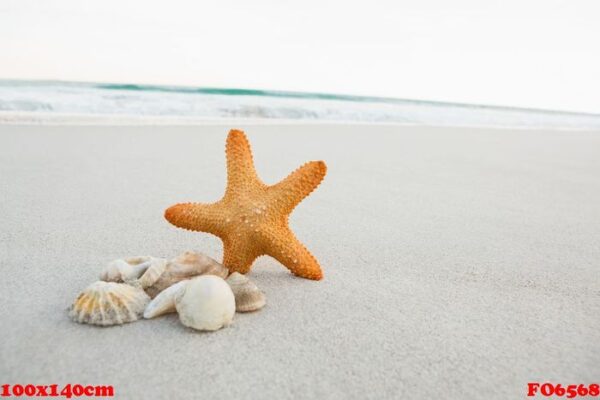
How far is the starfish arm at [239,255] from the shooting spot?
213 cm

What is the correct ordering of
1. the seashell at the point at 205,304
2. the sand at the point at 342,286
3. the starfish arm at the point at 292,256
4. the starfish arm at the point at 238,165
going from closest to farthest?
the sand at the point at 342,286
the seashell at the point at 205,304
the starfish arm at the point at 292,256
the starfish arm at the point at 238,165

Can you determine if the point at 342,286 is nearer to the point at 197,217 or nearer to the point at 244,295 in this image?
the point at 244,295

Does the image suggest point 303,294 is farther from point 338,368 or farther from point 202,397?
point 202,397

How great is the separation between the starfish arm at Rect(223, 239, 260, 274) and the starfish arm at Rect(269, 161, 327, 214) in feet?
0.69

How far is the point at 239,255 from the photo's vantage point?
214cm

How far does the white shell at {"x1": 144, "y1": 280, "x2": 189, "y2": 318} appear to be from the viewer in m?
1.74

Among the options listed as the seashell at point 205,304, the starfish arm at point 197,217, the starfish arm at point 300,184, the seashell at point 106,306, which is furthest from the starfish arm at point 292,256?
the seashell at point 106,306

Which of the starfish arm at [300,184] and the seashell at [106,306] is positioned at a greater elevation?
the starfish arm at [300,184]

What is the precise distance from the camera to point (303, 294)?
2.05 m

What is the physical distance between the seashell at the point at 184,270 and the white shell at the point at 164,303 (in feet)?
0.34

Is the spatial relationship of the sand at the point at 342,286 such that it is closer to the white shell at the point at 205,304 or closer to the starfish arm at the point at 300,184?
the white shell at the point at 205,304

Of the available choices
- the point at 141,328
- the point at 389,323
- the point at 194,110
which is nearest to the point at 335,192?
the point at 389,323

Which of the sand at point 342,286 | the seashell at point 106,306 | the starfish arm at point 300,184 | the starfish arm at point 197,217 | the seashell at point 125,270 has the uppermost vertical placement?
the starfish arm at point 300,184

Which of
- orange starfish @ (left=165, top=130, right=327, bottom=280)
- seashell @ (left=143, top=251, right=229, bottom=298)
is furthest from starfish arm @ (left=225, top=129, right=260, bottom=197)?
seashell @ (left=143, top=251, right=229, bottom=298)
